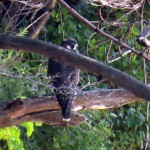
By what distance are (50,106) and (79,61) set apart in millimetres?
1329

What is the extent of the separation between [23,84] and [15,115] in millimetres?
1112

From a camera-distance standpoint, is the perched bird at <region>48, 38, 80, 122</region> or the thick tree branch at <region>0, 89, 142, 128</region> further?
the perched bird at <region>48, 38, 80, 122</region>

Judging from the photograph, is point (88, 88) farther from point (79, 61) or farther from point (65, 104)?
point (79, 61)

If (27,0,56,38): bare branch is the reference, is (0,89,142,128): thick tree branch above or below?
below

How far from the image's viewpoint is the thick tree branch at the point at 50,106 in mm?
4223

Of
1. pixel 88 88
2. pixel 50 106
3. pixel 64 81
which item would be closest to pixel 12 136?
pixel 50 106

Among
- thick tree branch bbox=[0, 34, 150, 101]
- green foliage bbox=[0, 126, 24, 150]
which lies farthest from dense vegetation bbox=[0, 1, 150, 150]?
thick tree branch bbox=[0, 34, 150, 101]

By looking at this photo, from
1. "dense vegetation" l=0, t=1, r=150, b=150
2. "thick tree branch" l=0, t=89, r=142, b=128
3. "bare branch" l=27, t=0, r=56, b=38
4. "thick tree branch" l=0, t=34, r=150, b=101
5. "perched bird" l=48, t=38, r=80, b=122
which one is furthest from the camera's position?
"dense vegetation" l=0, t=1, r=150, b=150

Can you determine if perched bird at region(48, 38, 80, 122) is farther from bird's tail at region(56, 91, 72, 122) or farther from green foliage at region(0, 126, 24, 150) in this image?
green foliage at region(0, 126, 24, 150)

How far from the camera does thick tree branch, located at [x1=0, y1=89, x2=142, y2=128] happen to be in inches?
166

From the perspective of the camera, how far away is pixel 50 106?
4359 millimetres

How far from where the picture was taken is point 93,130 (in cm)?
618

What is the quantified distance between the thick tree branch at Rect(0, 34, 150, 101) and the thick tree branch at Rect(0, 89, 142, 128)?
1011 millimetres

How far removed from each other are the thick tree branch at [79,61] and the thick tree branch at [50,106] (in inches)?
39.8
